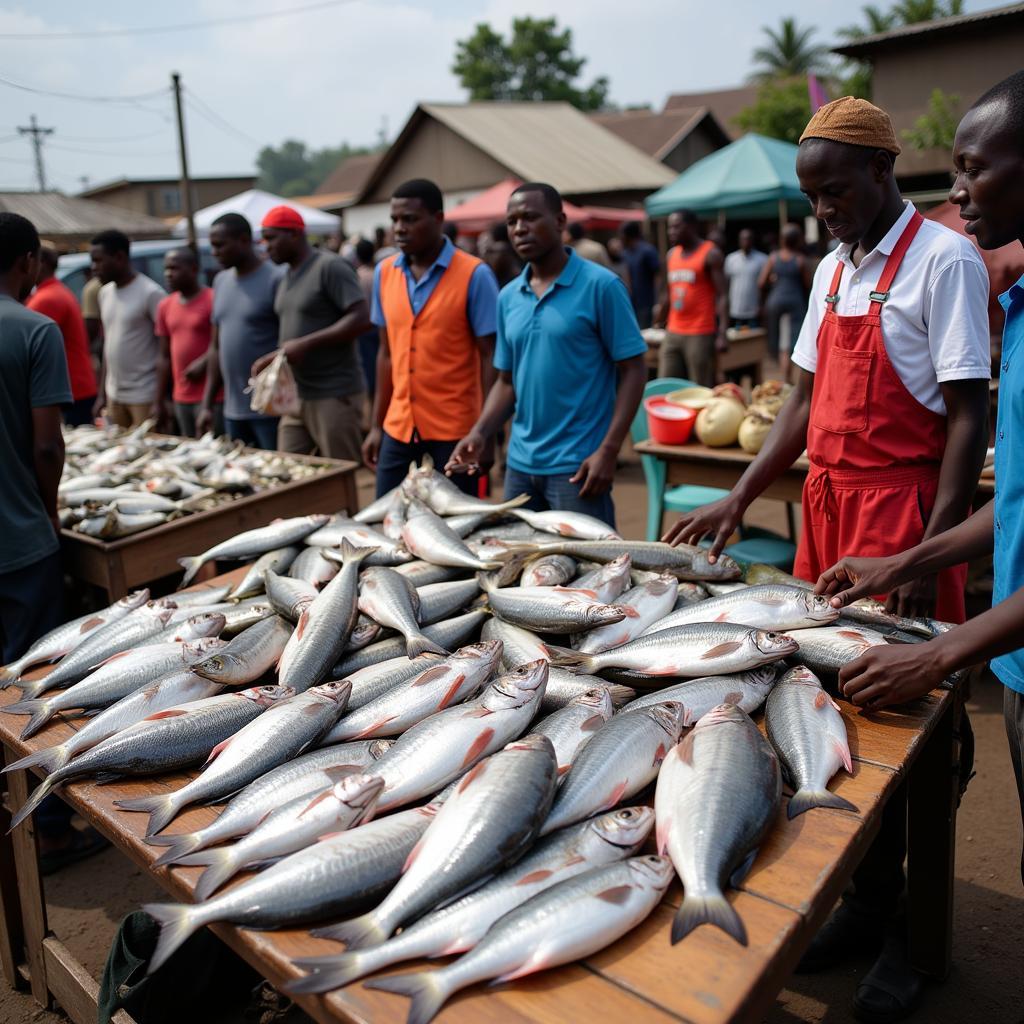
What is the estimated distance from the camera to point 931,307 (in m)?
2.50

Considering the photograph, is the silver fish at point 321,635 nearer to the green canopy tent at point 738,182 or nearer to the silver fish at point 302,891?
the silver fish at point 302,891

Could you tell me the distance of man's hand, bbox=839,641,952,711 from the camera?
1917 millimetres

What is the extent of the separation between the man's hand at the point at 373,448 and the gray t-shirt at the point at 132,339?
276 centimetres

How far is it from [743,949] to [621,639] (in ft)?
3.36

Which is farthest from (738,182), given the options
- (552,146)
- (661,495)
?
(552,146)

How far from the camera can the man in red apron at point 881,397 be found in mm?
2475

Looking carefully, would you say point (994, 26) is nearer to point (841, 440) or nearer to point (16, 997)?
→ point (841, 440)

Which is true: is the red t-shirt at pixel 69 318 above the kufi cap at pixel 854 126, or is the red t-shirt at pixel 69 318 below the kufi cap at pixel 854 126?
below

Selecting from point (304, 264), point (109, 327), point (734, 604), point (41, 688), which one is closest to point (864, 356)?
point (734, 604)

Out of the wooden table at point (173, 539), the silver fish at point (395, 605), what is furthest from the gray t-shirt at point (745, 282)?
the silver fish at point (395, 605)

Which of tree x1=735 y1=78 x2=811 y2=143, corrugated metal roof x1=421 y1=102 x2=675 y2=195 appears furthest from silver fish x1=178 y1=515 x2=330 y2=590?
tree x1=735 y1=78 x2=811 y2=143

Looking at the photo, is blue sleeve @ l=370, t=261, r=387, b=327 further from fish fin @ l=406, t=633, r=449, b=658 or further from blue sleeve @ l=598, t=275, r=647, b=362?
fish fin @ l=406, t=633, r=449, b=658

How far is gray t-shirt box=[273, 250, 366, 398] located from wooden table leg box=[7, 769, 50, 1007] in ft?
11.4

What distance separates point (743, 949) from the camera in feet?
4.68
